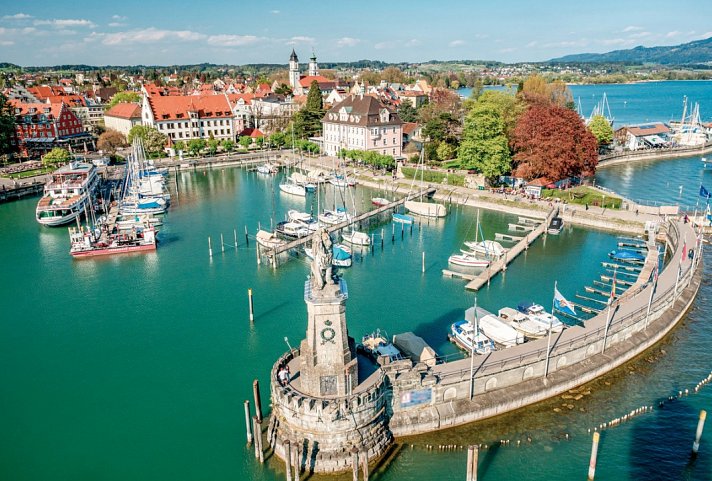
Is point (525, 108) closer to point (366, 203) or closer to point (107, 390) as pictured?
point (366, 203)

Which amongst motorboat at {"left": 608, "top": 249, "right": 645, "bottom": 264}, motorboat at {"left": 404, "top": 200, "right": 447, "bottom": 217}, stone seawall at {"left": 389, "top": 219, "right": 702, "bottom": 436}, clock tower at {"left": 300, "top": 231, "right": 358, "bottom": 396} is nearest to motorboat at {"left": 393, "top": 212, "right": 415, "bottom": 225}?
motorboat at {"left": 404, "top": 200, "right": 447, "bottom": 217}

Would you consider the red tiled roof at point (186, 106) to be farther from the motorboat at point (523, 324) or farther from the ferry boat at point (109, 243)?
the motorboat at point (523, 324)

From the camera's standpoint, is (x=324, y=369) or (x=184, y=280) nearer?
(x=324, y=369)

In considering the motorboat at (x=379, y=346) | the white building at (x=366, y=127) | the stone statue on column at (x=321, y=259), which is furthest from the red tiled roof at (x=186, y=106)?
the stone statue on column at (x=321, y=259)

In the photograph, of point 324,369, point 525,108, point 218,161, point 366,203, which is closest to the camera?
point 324,369

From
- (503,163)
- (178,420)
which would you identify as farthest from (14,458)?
(503,163)

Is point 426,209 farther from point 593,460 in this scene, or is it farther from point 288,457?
point 288,457

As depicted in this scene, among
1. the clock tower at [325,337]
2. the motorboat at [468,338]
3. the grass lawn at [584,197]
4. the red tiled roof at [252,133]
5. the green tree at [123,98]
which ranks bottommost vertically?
the motorboat at [468,338]
